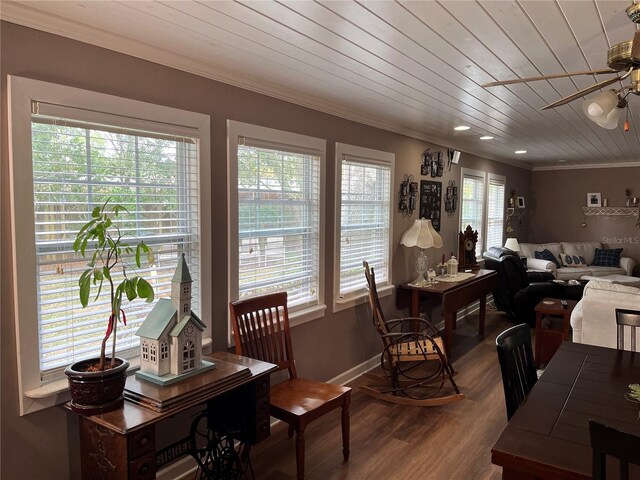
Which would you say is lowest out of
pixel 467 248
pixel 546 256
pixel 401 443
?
pixel 401 443

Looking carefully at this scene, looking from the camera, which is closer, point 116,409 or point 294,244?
point 116,409

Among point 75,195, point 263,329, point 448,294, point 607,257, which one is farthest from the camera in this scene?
point 607,257

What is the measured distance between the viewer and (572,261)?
764 centimetres

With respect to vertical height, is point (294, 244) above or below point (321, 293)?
above

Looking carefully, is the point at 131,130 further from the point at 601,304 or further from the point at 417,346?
the point at 601,304

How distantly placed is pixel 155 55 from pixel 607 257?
25.5 ft

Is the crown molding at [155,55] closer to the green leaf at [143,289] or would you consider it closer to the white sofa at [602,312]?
the green leaf at [143,289]

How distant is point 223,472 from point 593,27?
263cm

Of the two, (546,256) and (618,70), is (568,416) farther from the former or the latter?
(546,256)

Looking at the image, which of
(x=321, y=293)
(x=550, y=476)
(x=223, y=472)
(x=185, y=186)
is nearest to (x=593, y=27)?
(x=550, y=476)

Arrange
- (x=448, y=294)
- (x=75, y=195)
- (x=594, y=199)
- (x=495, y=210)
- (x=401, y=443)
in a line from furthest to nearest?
1. (x=594, y=199)
2. (x=495, y=210)
3. (x=448, y=294)
4. (x=401, y=443)
5. (x=75, y=195)

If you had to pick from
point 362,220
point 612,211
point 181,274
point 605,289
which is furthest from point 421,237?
point 612,211

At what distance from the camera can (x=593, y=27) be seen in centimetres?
191

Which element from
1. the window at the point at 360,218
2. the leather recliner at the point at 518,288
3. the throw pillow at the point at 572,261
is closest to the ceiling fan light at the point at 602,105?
the window at the point at 360,218
